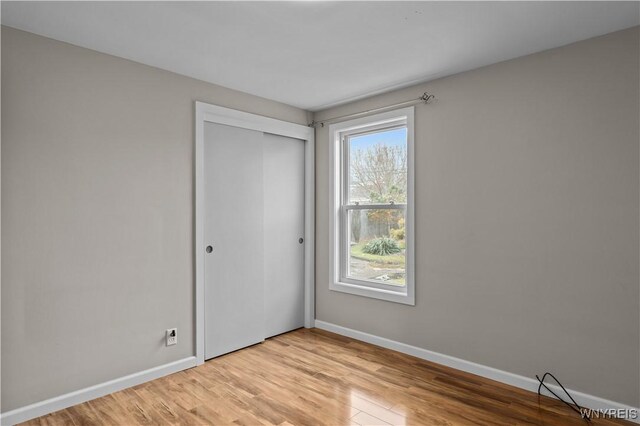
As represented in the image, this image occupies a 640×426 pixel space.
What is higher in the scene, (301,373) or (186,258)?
(186,258)

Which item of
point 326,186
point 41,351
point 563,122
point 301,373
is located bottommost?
point 301,373

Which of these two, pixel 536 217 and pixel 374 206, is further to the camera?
pixel 374 206

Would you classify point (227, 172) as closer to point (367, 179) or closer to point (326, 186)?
point (326, 186)

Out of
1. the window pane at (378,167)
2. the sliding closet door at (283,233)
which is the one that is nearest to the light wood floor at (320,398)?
the sliding closet door at (283,233)

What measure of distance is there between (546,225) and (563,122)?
0.73 m

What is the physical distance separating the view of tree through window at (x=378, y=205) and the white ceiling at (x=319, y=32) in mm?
802

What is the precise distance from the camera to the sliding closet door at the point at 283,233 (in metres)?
3.94

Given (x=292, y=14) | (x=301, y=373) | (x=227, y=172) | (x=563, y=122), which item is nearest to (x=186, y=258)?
(x=227, y=172)

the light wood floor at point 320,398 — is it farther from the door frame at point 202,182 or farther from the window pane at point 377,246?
the window pane at point 377,246

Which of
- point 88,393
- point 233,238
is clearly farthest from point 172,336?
point 233,238

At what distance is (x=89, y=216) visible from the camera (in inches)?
105

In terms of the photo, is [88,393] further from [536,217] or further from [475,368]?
[536,217]

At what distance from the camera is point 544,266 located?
271cm

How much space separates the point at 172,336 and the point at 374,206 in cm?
220
